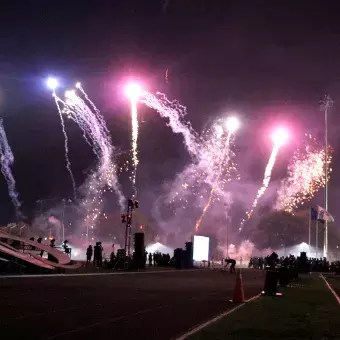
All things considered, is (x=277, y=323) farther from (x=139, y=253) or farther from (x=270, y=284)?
(x=139, y=253)

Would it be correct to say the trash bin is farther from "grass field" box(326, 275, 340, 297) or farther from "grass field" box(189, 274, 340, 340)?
"grass field" box(326, 275, 340, 297)

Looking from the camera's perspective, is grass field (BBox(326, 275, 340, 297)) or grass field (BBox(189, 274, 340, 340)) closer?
grass field (BBox(189, 274, 340, 340))

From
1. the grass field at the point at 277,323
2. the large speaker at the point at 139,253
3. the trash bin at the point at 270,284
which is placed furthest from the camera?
the large speaker at the point at 139,253

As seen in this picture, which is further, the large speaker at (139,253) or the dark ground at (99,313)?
the large speaker at (139,253)

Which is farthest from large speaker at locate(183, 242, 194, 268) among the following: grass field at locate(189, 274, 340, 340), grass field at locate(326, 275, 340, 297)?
grass field at locate(189, 274, 340, 340)

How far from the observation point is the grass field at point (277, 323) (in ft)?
32.8

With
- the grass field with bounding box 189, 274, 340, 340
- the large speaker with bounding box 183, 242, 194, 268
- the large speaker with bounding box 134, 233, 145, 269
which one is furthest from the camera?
the large speaker with bounding box 183, 242, 194, 268

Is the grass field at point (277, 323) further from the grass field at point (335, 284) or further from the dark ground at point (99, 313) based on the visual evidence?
the grass field at point (335, 284)

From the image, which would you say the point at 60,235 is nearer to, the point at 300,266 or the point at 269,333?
the point at 300,266

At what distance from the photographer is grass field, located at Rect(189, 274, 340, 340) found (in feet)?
32.8

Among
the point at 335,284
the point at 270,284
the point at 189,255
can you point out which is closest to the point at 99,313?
the point at 270,284

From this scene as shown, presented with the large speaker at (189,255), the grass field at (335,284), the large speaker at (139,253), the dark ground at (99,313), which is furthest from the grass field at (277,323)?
the large speaker at (189,255)

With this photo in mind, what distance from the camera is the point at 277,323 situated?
11.9m

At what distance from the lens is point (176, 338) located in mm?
9414
